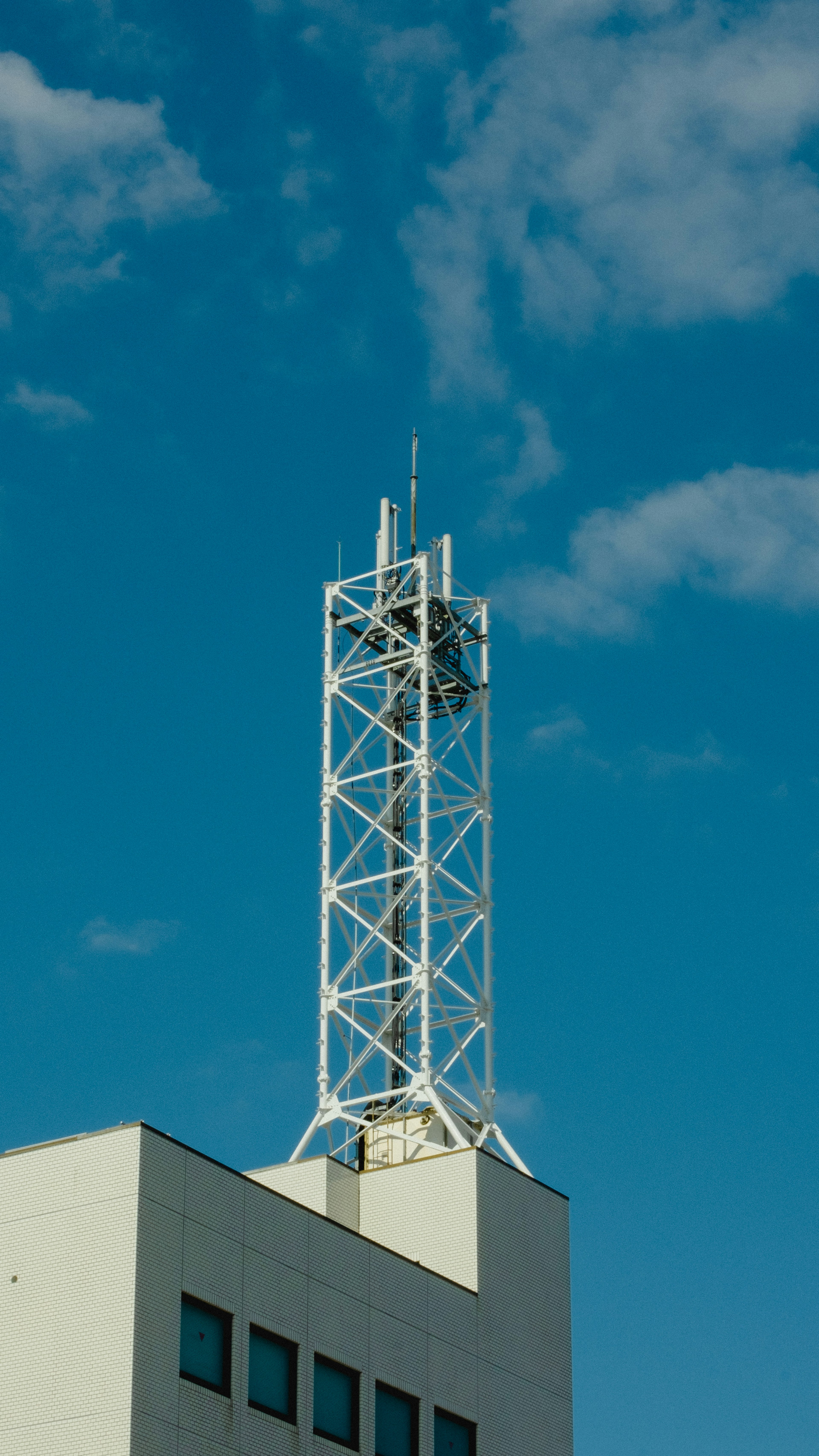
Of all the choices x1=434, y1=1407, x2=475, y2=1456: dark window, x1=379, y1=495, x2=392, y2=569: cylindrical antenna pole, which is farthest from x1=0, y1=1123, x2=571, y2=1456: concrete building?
x1=379, y1=495, x2=392, y2=569: cylindrical antenna pole

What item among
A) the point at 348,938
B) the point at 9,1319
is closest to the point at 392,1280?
the point at 9,1319

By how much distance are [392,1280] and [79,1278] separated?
9956mm

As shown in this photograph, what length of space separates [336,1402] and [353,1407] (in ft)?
1.98

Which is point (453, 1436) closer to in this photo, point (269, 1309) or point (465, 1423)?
point (465, 1423)

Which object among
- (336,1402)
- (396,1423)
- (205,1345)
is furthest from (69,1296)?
(396,1423)

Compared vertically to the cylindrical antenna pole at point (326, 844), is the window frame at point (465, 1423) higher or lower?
lower

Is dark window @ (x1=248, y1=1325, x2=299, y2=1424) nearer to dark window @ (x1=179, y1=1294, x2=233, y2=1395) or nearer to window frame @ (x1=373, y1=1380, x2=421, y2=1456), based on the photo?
dark window @ (x1=179, y1=1294, x2=233, y2=1395)

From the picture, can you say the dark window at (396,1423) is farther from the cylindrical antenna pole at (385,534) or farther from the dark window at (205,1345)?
the cylindrical antenna pole at (385,534)

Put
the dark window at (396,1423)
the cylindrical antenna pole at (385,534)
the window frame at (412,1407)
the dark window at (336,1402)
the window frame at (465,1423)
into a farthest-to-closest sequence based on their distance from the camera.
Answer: the cylindrical antenna pole at (385,534)
the window frame at (465,1423)
the window frame at (412,1407)
the dark window at (396,1423)
the dark window at (336,1402)

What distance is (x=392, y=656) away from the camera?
71312mm

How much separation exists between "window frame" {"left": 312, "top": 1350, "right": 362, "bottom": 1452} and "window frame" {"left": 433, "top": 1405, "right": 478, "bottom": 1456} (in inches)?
120

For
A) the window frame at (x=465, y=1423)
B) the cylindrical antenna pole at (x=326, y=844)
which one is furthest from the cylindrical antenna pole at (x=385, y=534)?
the window frame at (x=465, y=1423)

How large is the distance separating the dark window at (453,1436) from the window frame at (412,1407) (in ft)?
2.78

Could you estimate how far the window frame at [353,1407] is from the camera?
168 ft
